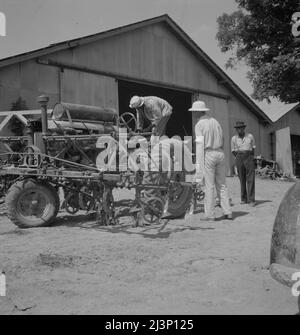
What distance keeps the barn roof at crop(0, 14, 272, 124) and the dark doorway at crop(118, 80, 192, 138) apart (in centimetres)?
168

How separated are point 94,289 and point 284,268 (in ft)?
5.83

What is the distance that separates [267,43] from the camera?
56.9 ft

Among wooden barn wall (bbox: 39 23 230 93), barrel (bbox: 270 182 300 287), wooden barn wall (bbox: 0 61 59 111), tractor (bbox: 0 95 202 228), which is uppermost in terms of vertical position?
wooden barn wall (bbox: 39 23 230 93)

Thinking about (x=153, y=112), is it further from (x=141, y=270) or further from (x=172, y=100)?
(x=172, y=100)

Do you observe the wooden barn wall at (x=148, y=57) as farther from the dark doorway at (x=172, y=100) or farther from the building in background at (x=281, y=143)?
the building in background at (x=281, y=143)

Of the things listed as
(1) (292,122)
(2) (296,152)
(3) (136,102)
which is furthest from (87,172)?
(2) (296,152)

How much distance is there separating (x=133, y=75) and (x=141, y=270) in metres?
12.0

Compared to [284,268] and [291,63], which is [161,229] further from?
[291,63]

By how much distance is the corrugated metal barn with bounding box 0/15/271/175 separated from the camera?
1256 centimetres

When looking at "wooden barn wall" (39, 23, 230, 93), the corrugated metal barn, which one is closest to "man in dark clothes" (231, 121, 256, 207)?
the corrugated metal barn

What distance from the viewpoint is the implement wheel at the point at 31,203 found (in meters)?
6.61

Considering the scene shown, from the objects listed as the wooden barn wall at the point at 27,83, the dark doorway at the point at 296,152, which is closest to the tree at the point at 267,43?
the wooden barn wall at the point at 27,83

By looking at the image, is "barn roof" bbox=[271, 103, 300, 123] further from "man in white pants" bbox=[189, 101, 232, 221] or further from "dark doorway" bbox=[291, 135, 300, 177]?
"man in white pants" bbox=[189, 101, 232, 221]

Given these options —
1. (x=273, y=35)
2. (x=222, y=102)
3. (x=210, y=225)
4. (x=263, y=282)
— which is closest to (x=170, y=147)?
(x=210, y=225)
